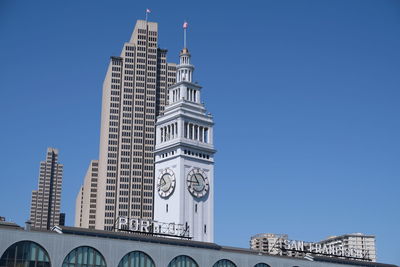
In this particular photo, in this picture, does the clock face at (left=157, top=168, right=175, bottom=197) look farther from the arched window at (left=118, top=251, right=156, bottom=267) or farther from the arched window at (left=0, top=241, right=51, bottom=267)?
the arched window at (left=0, top=241, right=51, bottom=267)

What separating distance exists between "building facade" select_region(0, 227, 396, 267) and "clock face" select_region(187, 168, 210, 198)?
2528 cm

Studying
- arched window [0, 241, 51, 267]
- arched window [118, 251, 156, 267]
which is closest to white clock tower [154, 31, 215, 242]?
arched window [118, 251, 156, 267]

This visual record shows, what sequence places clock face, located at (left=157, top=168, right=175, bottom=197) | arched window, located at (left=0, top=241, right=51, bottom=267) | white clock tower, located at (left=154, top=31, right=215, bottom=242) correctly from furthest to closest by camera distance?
clock face, located at (left=157, top=168, right=175, bottom=197), white clock tower, located at (left=154, top=31, right=215, bottom=242), arched window, located at (left=0, top=241, right=51, bottom=267)

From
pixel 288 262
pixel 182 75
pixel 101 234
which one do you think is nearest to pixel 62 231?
pixel 101 234

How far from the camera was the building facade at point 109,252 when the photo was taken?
92.6 m

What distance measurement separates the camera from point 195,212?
472 ft

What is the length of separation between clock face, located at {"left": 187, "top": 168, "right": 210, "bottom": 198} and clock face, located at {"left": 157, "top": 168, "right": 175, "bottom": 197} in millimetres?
3550

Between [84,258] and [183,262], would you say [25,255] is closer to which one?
[84,258]

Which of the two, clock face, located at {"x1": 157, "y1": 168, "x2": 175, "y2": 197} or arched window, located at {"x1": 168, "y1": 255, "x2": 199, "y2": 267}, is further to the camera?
clock face, located at {"x1": 157, "y1": 168, "x2": 175, "y2": 197}

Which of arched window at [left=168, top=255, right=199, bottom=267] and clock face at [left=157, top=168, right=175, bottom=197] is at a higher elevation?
clock face at [left=157, top=168, right=175, bottom=197]

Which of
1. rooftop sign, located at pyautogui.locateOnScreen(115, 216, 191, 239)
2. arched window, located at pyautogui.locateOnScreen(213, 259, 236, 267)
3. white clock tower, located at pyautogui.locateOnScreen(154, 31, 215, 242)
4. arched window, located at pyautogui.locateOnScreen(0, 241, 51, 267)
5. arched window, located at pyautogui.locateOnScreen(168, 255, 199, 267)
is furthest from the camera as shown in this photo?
white clock tower, located at pyautogui.locateOnScreen(154, 31, 215, 242)

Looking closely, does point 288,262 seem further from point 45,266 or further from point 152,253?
point 45,266

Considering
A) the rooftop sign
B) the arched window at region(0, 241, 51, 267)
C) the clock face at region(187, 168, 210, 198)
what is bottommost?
the arched window at region(0, 241, 51, 267)

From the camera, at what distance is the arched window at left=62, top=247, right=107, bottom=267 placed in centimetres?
9656
